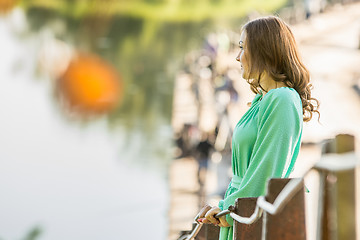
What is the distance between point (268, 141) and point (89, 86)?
50113 millimetres

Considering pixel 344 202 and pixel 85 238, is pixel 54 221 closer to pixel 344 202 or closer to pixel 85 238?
pixel 85 238

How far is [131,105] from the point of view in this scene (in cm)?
3691

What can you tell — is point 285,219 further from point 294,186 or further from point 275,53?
point 275,53

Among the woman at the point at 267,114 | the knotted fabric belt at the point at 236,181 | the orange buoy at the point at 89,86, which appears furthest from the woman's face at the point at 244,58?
the orange buoy at the point at 89,86

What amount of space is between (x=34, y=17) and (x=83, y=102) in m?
16.4

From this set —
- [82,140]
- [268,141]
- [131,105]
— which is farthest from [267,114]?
[131,105]

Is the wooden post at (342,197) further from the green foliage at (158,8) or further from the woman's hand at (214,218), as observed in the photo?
the green foliage at (158,8)

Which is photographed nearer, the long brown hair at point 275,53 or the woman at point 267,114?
the woman at point 267,114

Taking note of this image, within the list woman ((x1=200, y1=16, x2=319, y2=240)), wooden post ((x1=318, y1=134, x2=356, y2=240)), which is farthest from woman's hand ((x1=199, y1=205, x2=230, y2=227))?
wooden post ((x1=318, y1=134, x2=356, y2=240))

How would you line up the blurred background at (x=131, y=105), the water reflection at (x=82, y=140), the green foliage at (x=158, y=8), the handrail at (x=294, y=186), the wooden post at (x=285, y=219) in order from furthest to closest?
the green foliage at (x=158, y=8) < the water reflection at (x=82, y=140) < the blurred background at (x=131, y=105) < the wooden post at (x=285, y=219) < the handrail at (x=294, y=186)

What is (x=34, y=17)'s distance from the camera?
57344mm

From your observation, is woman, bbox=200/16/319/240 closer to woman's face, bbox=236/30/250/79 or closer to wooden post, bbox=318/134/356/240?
woman's face, bbox=236/30/250/79

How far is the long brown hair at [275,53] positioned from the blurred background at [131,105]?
34cm

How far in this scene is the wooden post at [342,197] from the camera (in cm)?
151
